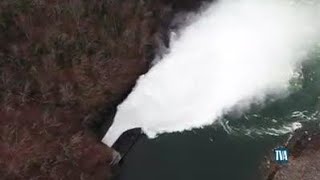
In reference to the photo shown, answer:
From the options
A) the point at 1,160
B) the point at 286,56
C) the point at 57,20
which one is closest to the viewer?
the point at 1,160

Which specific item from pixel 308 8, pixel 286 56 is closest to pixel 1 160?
pixel 286 56

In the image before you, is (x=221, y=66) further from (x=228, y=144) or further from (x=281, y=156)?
(x=281, y=156)

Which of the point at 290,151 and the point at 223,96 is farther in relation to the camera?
the point at 223,96

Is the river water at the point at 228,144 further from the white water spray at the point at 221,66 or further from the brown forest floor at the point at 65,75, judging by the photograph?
the brown forest floor at the point at 65,75

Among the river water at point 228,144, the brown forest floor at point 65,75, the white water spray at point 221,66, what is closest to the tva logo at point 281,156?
the river water at point 228,144

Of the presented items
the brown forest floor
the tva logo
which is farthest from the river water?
the brown forest floor

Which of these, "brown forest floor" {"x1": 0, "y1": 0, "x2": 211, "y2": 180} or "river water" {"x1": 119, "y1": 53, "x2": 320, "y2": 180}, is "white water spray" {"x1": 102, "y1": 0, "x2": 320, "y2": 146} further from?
"brown forest floor" {"x1": 0, "y1": 0, "x2": 211, "y2": 180}

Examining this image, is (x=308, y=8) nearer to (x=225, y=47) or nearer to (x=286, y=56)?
(x=286, y=56)
